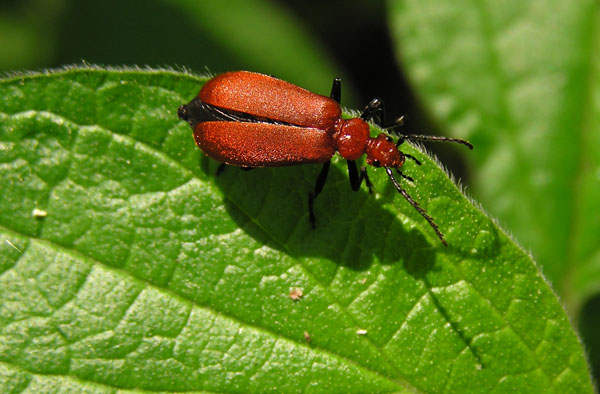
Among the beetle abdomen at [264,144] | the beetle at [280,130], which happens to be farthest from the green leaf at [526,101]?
the beetle abdomen at [264,144]

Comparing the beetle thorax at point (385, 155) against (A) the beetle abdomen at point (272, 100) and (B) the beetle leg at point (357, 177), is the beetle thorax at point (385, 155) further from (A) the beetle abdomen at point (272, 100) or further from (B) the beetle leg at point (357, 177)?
(A) the beetle abdomen at point (272, 100)

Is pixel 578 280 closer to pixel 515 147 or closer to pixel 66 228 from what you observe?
pixel 515 147

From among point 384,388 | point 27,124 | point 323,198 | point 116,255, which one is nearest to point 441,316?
point 384,388

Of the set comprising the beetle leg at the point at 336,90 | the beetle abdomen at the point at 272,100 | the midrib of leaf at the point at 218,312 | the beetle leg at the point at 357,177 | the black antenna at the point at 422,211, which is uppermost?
the beetle leg at the point at 336,90

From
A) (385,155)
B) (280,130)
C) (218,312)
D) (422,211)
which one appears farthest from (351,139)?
(218,312)

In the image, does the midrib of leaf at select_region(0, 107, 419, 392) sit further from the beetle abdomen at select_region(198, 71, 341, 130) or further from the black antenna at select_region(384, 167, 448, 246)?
the black antenna at select_region(384, 167, 448, 246)

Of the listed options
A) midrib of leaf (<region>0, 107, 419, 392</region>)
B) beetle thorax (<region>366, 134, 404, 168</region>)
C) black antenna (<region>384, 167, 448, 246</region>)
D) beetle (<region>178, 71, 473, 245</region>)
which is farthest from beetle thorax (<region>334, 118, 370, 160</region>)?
midrib of leaf (<region>0, 107, 419, 392</region>)
